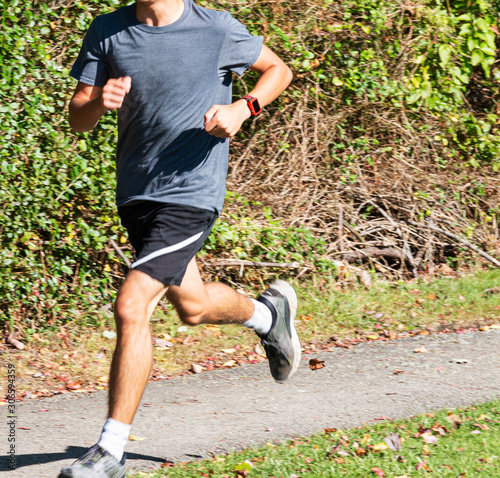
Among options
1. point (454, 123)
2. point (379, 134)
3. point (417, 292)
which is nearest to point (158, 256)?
point (417, 292)

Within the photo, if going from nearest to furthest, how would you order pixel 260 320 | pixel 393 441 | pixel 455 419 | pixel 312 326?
pixel 393 441
pixel 455 419
pixel 260 320
pixel 312 326

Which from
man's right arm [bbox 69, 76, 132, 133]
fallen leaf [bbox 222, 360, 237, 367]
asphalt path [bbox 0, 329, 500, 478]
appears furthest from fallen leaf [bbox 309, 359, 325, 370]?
man's right arm [bbox 69, 76, 132, 133]

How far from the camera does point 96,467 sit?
289cm

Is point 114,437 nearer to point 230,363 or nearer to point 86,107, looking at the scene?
point 86,107

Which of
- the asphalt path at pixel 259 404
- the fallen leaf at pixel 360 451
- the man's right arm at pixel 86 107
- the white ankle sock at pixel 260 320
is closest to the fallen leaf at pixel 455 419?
the asphalt path at pixel 259 404

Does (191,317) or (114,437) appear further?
(191,317)

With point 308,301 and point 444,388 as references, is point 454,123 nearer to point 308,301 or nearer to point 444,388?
point 308,301

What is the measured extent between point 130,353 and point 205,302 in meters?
0.72

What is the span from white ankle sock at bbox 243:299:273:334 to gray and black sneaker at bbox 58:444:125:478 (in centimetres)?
124

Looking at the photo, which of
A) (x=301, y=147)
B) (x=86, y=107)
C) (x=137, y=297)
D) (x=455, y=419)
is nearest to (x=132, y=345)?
(x=137, y=297)

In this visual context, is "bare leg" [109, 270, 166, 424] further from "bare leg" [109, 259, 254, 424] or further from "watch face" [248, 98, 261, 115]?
"watch face" [248, 98, 261, 115]

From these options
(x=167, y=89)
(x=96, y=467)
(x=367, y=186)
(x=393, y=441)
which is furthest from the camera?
(x=367, y=186)

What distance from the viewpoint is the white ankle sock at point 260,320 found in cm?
409

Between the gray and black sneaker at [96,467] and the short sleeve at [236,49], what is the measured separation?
175 centimetres
